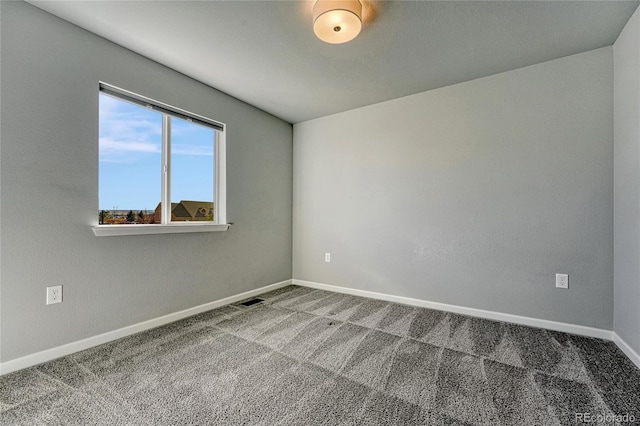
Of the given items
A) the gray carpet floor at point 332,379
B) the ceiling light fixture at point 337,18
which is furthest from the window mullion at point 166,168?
the ceiling light fixture at point 337,18

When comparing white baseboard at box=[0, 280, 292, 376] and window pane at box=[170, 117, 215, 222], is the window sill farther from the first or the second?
white baseboard at box=[0, 280, 292, 376]

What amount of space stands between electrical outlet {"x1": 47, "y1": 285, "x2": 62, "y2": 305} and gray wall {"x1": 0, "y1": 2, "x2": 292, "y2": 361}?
33 millimetres

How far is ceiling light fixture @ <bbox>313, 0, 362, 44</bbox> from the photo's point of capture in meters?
1.63

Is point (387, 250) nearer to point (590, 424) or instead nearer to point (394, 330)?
point (394, 330)

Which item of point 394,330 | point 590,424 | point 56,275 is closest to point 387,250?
point 394,330

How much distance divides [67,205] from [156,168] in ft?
2.42

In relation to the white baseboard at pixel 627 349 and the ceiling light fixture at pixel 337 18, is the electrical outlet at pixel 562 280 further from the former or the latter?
the ceiling light fixture at pixel 337 18

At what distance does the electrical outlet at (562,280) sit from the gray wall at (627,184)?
0.28 meters

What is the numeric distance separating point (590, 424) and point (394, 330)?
125 cm

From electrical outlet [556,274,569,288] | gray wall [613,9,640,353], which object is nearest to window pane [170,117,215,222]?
electrical outlet [556,274,569,288]

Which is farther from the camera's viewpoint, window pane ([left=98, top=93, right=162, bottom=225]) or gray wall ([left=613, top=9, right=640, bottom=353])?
window pane ([left=98, top=93, right=162, bottom=225])

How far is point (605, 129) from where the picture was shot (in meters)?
2.18

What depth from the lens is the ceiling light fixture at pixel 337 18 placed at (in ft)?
5.35

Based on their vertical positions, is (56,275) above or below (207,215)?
below
